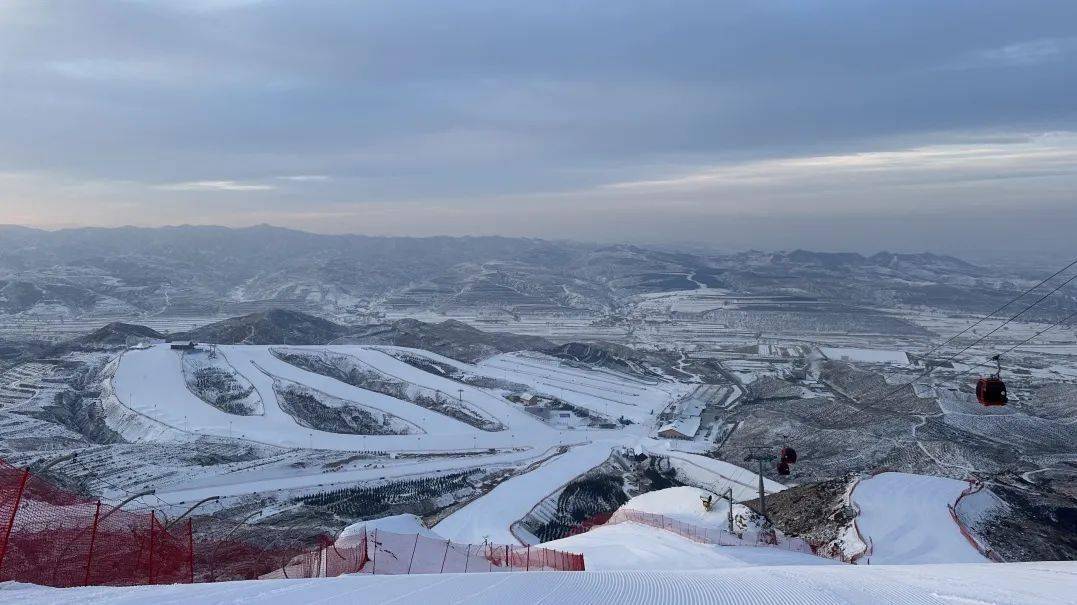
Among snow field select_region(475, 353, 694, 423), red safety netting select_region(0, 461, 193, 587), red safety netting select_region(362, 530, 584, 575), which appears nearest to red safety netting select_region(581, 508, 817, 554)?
red safety netting select_region(362, 530, 584, 575)

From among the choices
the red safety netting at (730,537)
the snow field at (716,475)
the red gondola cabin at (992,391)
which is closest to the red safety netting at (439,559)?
the red safety netting at (730,537)

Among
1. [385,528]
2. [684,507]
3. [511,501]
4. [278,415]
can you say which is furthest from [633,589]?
[278,415]

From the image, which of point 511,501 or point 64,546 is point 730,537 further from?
point 64,546

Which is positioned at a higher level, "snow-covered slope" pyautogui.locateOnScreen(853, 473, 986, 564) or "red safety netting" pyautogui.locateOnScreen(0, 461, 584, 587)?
"red safety netting" pyautogui.locateOnScreen(0, 461, 584, 587)

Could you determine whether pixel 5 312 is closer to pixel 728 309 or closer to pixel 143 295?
pixel 143 295

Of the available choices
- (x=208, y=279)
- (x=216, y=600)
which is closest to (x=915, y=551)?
→ (x=216, y=600)

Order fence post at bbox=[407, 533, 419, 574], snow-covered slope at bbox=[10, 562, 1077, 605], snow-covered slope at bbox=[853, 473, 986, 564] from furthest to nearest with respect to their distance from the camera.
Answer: snow-covered slope at bbox=[853, 473, 986, 564]
fence post at bbox=[407, 533, 419, 574]
snow-covered slope at bbox=[10, 562, 1077, 605]

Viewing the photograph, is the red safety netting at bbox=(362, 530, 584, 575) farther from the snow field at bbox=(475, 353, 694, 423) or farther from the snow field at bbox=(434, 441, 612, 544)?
the snow field at bbox=(475, 353, 694, 423)
